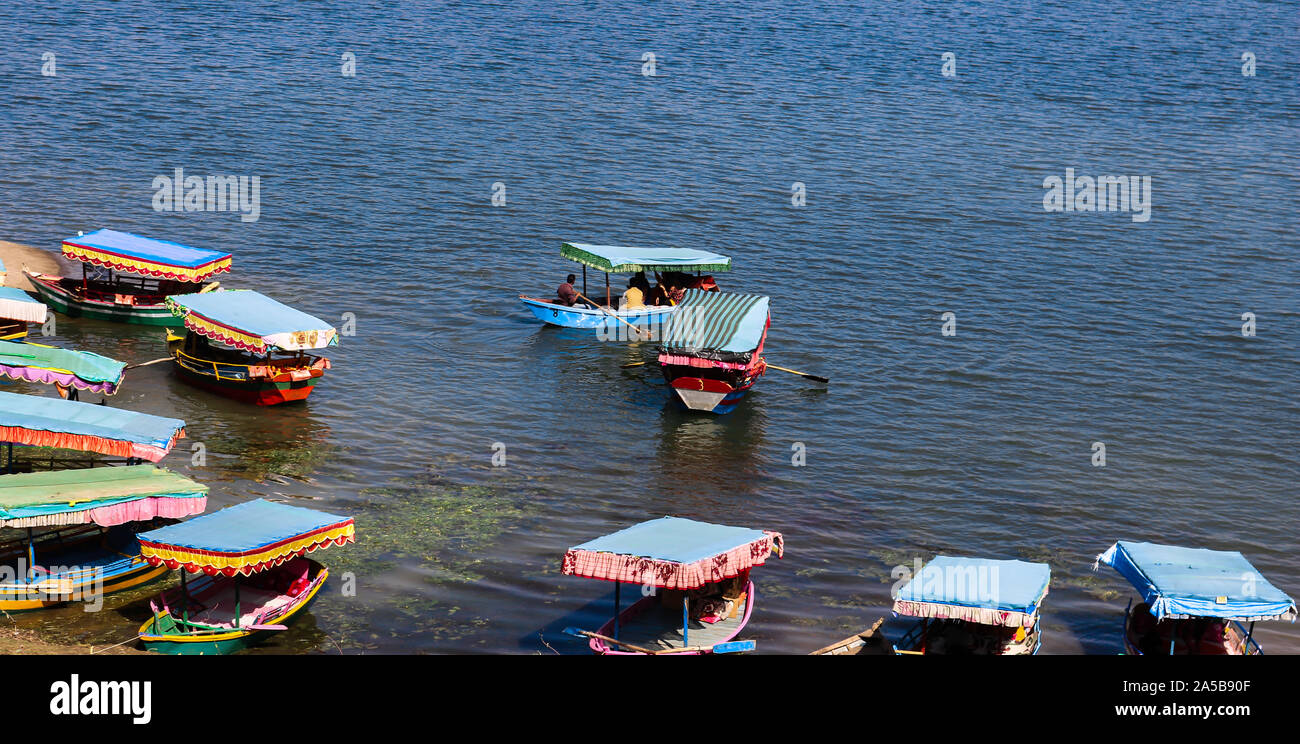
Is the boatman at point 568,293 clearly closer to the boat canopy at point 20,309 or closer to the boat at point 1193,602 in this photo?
the boat canopy at point 20,309

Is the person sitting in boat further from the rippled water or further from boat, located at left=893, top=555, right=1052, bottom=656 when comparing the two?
boat, located at left=893, top=555, right=1052, bottom=656

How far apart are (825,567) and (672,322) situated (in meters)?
11.1

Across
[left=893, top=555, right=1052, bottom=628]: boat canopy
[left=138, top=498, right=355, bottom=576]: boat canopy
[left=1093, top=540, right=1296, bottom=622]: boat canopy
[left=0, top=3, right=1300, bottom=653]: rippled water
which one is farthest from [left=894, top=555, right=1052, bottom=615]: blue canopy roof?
[left=138, top=498, right=355, bottom=576]: boat canopy

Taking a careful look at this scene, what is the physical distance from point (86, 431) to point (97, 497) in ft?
11.9

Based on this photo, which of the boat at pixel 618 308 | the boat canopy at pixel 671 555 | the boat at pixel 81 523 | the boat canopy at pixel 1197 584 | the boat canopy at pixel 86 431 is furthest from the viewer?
the boat at pixel 618 308

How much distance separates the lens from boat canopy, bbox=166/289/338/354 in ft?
108

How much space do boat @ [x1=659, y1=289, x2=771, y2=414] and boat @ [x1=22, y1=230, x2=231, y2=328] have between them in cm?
1480

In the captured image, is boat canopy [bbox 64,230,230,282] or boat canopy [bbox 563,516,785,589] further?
boat canopy [bbox 64,230,230,282]

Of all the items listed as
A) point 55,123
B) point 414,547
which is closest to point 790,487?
point 414,547

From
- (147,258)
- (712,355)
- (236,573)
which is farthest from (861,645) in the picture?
(147,258)

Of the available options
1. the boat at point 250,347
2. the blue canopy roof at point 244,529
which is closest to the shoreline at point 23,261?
the boat at point 250,347

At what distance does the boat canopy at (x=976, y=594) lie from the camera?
20453 millimetres

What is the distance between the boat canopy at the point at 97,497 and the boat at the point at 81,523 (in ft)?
0.06

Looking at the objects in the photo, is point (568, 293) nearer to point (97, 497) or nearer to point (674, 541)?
point (674, 541)
